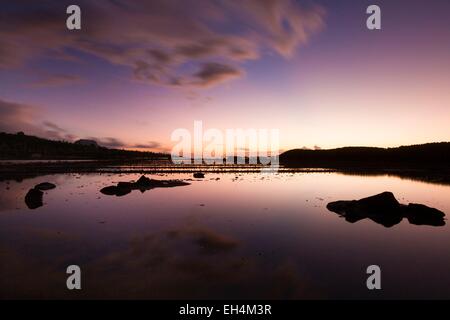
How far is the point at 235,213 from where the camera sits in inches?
891

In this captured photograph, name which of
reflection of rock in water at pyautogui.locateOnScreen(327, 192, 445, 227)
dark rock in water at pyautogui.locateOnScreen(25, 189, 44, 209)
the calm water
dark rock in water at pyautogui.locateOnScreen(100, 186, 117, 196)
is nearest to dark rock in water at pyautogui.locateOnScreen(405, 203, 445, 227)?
reflection of rock in water at pyautogui.locateOnScreen(327, 192, 445, 227)

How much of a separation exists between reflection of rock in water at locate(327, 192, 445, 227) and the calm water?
54.4 inches

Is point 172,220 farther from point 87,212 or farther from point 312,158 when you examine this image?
point 312,158

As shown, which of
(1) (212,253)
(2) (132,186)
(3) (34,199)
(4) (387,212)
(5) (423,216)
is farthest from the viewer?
(2) (132,186)

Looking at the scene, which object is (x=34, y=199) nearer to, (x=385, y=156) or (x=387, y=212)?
(x=387, y=212)

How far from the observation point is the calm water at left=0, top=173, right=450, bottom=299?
962 centimetres

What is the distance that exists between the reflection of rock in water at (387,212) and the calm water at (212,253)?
1.38 meters

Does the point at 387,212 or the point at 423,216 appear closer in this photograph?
the point at 423,216

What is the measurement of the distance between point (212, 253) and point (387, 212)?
49.0ft

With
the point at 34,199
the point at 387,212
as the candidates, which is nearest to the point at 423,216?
the point at 387,212

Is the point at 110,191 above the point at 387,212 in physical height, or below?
above

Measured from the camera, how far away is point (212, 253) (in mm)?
13117

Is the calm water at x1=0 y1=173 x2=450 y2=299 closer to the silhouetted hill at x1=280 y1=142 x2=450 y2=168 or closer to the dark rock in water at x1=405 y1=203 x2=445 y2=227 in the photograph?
the dark rock in water at x1=405 y1=203 x2=445 y2=227

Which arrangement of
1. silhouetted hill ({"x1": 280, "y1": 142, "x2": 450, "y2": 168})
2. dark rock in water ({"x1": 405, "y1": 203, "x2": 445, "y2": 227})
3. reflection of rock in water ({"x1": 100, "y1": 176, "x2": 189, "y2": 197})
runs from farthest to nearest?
silhouetted hill ({"x1": 280, "y1": 142, "x2": 450, "y2": 168})
reflection of rock in water ({"x1": 100, "y1": 176, "x2": 189, "y2": 197})
dark rock in water ({"x1": 405, "y1": 203, "x2": 445, "y2": 227})
